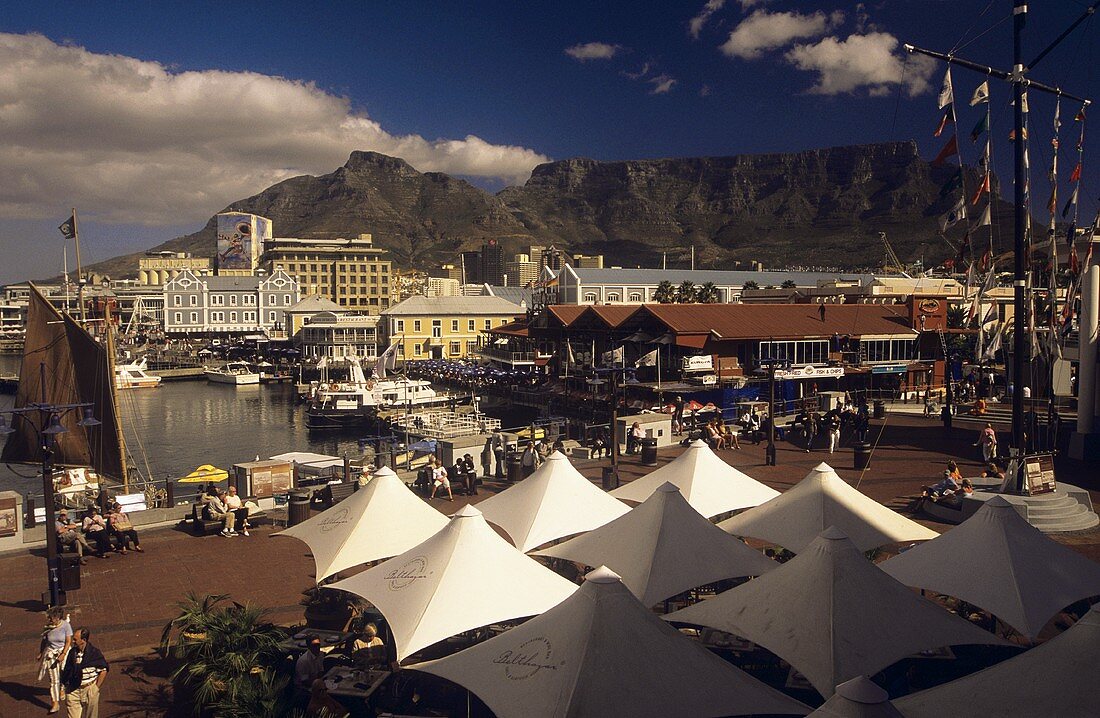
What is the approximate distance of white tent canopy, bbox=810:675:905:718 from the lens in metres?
5.67

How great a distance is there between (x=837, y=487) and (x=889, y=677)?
4495mm

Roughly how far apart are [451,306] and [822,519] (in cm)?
7549

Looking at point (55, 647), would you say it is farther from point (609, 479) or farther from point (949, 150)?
point (949, 150)

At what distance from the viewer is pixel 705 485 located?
1573 centimetres

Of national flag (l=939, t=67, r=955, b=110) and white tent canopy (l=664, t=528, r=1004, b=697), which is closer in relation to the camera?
A: white tent canopy (l=664, t=528, r=1004, b=697)

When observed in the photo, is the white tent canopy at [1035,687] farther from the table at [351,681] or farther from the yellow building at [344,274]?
the yellow building at [344,274]

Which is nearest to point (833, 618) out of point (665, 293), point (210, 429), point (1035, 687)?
point (1035, 687)

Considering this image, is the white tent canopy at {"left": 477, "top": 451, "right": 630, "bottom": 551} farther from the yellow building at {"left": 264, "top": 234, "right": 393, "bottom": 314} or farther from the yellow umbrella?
the yellow building at {"left": 264, "top": 234, "right": 393, "bottom": 314}

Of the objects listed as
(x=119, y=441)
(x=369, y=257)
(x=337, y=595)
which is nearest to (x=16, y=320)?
(x=369, y=257)

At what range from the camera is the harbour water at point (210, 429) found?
47.3m

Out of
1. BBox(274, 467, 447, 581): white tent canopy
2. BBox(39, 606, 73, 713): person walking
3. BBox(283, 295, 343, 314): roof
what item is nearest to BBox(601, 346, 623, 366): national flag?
BBox(274, 467, 447, 581): white tent canopy

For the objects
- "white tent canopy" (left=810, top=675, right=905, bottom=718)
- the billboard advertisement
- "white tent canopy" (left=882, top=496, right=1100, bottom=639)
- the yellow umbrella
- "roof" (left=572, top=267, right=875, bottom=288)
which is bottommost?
the yellow umbrella

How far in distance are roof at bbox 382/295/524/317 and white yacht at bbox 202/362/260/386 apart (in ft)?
52.3

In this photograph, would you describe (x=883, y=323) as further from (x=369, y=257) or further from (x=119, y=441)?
(x=369, y=257)
